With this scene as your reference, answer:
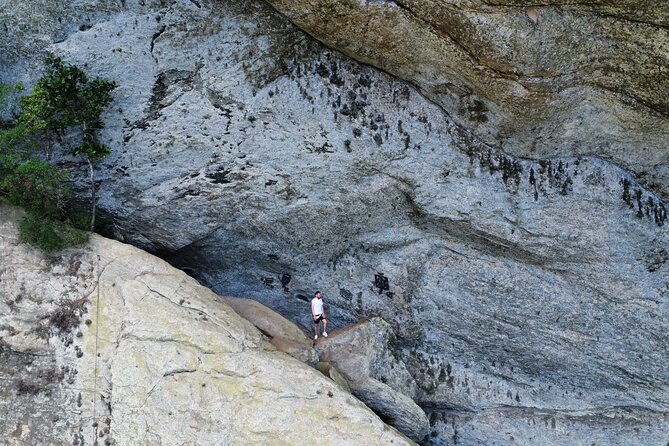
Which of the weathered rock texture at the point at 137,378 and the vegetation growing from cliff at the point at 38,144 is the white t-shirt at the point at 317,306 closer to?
the weathered rock texture at the point at 137,378

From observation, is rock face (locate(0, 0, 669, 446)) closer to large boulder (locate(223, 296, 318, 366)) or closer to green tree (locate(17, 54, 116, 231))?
green tree (locate(17, 54, 116, 231))

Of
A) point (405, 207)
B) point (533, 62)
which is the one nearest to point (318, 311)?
point (405, 207)

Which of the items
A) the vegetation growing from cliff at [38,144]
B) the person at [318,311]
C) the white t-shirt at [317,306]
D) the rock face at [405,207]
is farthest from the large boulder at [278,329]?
the vegetation growing from cliff at [38,144]

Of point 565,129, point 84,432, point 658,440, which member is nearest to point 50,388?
point 84,432

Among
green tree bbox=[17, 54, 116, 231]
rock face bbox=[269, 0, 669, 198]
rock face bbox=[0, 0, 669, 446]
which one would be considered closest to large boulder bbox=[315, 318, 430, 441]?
rock face bbox=[0, 0, 669, 446]

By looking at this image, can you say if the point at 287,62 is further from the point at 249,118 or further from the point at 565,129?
the point at 565,129

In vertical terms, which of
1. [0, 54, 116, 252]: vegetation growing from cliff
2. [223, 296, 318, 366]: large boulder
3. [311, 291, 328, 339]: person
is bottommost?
[223, 296, 318, 366]: large boulder

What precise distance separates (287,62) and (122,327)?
19.7 ft

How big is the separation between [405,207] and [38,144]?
7455mm

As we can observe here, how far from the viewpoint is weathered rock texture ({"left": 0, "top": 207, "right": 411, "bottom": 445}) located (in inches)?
534

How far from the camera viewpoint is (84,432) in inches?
539

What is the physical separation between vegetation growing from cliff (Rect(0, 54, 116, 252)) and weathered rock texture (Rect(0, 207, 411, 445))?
2.10 ft

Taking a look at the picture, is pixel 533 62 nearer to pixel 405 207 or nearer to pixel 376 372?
pixel 405 207

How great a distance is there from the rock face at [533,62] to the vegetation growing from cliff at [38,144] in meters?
4.18
